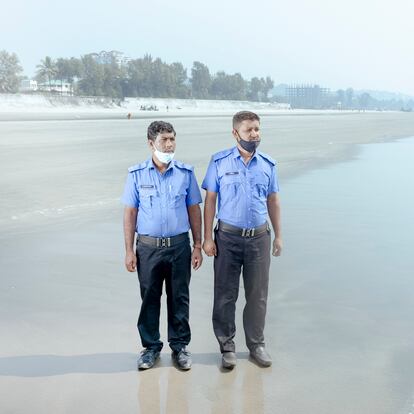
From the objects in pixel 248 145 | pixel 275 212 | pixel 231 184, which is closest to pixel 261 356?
pixel 275 212

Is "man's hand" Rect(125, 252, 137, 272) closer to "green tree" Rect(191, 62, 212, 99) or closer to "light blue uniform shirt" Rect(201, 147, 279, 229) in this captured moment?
"light blue uniform shirt" Rect(201, 147, 279, 229)

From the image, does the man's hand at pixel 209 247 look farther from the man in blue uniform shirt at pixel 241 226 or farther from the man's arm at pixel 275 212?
the man's arm at pixel 275 212

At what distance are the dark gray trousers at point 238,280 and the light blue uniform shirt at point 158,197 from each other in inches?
14.6

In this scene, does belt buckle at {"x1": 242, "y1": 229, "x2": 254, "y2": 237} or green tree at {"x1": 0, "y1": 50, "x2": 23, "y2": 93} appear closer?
belt buckle at {"x1": 242, "y1": 229, "x2": 254, "y2": 237}

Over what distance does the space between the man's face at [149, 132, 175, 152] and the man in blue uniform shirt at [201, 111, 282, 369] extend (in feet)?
1.12

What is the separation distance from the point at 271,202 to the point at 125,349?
5.26ft

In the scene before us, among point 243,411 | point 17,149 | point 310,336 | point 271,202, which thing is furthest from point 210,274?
point 17,149

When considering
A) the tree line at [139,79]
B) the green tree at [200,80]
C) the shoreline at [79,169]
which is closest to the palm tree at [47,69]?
the tree line at [139,79]

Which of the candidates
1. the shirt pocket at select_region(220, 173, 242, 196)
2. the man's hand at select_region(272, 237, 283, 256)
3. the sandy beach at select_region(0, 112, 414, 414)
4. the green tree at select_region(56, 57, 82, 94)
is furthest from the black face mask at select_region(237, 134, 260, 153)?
the green tree at select_region(56, 57, 82, 94)

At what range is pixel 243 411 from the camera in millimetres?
3268

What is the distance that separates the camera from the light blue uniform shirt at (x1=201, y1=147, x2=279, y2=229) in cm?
366

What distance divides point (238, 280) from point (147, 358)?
2.83 ft

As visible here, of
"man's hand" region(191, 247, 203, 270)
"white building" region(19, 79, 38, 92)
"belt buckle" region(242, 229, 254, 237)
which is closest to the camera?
"belt buckle" region(242, 229, 254, 237)

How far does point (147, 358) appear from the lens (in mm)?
3787
